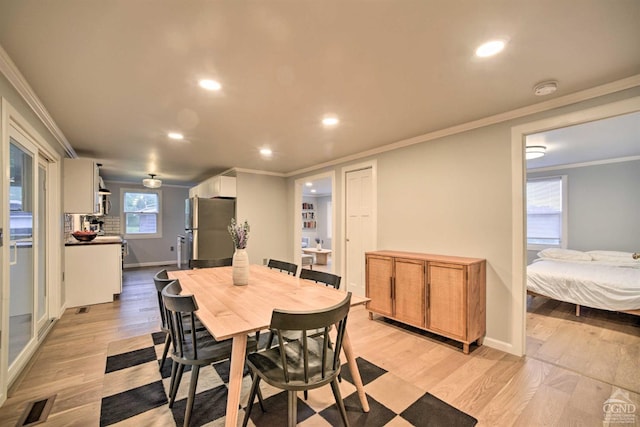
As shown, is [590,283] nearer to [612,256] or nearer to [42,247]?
[612,256]

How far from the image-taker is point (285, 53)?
170 centimetres

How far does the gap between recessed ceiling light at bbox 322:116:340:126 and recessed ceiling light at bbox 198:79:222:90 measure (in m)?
1.10

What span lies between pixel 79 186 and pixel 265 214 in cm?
296

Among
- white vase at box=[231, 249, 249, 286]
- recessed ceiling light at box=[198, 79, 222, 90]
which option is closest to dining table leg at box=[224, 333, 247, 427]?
white vase at box=[231, 249, 249, 286]

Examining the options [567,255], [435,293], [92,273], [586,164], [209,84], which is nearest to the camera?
[209,84]

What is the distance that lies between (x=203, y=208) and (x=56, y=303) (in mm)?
2433

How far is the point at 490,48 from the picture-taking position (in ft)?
5.40

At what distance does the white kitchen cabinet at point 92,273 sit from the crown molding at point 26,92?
1618 millimetres

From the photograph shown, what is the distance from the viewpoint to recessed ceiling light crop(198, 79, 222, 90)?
2.05 meters

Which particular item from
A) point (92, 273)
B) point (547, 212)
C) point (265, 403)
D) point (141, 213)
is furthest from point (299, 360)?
point (141, 213)

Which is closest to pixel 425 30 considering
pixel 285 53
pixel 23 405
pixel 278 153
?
pixel 285 53

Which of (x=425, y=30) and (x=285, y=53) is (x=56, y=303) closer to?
(x=285, y=53)

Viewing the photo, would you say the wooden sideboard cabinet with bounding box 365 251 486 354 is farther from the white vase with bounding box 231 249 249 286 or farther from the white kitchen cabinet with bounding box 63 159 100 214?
the white kitchen cabinet with bounding box 63 159 100 214

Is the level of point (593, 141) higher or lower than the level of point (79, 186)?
higher
